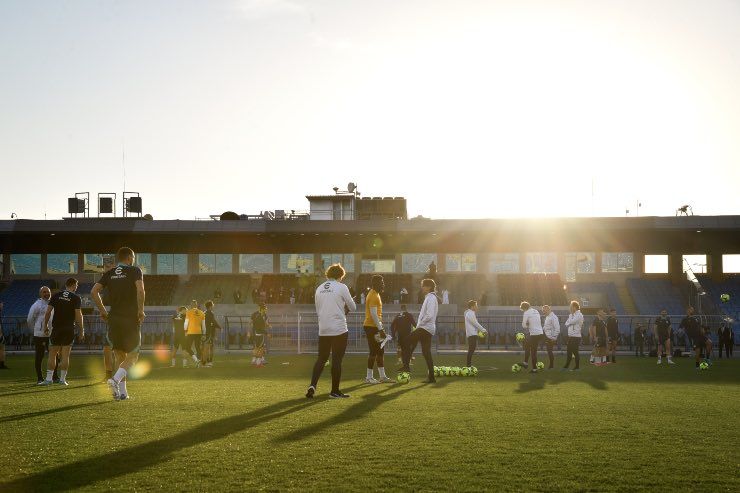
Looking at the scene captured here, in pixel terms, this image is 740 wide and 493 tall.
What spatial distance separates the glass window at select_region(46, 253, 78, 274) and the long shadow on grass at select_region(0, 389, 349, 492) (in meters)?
54.1

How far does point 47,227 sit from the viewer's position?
2162 inches

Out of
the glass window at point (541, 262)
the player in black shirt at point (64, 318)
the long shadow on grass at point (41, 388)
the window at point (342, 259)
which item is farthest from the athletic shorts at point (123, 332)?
the glass window at point (541, 262)

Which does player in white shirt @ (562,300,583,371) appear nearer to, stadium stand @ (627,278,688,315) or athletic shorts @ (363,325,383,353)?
athletic shorts @ (363,325,383,353)

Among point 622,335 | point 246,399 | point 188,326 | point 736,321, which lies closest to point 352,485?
point 246,399

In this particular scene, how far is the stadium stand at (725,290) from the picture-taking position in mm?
52031

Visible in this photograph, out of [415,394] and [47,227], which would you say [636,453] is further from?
[47,227]

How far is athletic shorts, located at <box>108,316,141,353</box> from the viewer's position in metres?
12.1

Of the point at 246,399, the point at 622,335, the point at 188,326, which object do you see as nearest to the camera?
the point at 246,399

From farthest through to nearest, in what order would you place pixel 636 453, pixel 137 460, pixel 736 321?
pixel 736 321 → pixel 636 453 → pixel 137 460

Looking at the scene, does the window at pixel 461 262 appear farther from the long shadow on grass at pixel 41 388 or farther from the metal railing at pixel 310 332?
the long shadow on grass at pixel 41 388

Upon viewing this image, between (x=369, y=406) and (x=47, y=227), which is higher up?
(x=47, y=227)

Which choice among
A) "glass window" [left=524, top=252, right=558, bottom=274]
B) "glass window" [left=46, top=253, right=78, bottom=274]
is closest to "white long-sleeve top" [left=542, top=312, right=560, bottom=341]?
"glass window" [left=524, top=252, right=558, bottom=274]

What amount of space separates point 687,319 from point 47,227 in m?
42.0

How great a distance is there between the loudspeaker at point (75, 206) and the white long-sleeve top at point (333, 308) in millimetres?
50463
